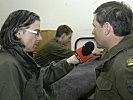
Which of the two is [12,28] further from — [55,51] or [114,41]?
[55,51]

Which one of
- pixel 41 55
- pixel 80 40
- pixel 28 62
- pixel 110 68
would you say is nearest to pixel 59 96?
pixel 28 62

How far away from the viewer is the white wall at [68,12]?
12.5ft

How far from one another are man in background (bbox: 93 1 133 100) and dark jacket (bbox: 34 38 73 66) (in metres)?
2.07

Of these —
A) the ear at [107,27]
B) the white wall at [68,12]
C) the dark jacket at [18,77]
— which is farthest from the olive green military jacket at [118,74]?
the white wall at [68,12]

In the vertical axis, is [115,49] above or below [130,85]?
above

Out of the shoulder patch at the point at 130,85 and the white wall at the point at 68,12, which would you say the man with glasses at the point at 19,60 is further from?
the white wall at the point at 68,12

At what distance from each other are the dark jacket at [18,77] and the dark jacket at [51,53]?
1.98m

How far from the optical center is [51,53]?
3.58m

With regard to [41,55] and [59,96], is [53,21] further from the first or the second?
[59,96]

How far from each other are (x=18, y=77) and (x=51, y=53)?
89.1 inches

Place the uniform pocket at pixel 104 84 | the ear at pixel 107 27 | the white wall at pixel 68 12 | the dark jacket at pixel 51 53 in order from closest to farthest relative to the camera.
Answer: the uniform pocket at pixel 104 84 → the ear at pixel 107 27 → the dark jacket at pixel 51 53 → the white wall at pixel 68 12

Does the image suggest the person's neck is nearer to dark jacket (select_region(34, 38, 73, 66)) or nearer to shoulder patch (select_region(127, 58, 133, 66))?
shoulder patch (select_region(127, 58, 133, 66))

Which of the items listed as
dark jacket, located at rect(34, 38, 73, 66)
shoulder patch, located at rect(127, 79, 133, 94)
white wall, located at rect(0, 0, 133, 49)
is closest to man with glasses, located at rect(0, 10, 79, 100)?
shoulder patch, located at rect(127, 79, 133, 94)

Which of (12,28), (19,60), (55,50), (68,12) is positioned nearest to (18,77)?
(19,60)
